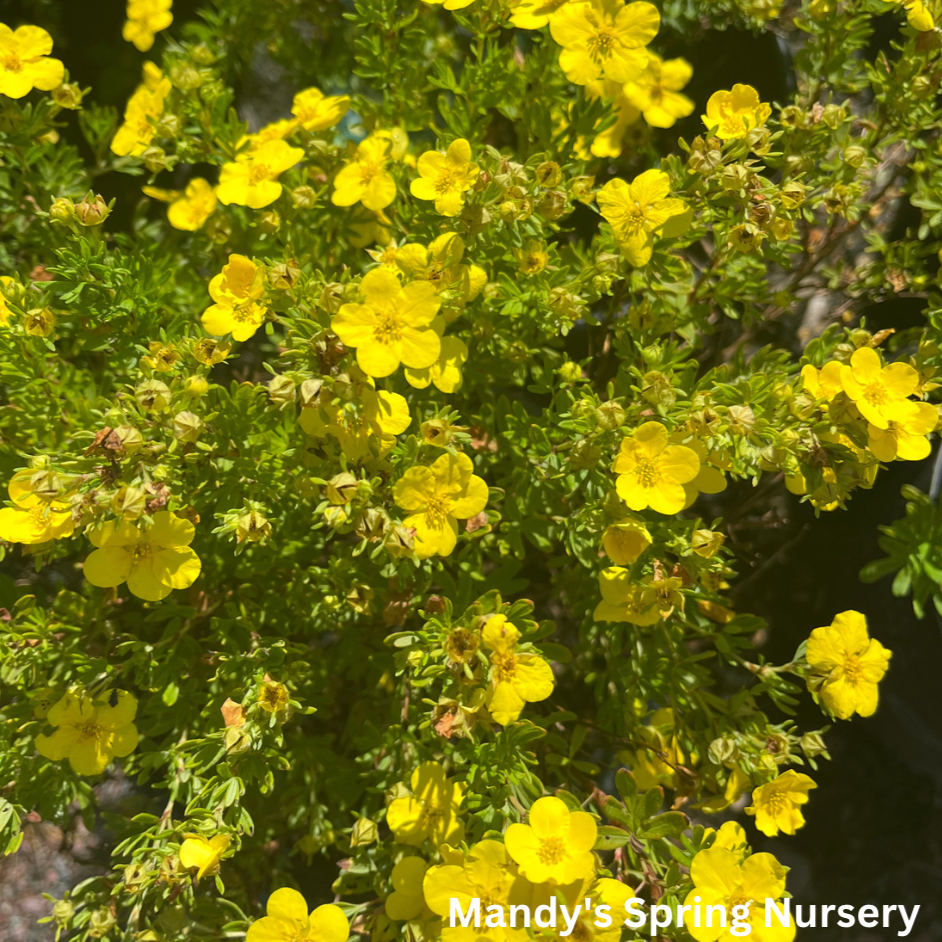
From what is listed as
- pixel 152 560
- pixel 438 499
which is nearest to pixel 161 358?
pixel 152 560

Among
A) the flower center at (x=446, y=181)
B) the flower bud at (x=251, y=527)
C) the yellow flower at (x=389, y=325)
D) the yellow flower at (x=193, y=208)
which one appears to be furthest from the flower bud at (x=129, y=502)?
the yellow flower at (x=193, y=208)

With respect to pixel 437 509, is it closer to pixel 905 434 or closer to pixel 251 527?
pixel 251 527

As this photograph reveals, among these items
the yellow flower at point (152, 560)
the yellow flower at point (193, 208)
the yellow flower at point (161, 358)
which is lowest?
the yellow flower at point (152, 560)

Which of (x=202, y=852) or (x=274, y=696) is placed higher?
(x=274, y=696)

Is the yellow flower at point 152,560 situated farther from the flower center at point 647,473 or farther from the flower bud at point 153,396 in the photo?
the flower center at point 647,473

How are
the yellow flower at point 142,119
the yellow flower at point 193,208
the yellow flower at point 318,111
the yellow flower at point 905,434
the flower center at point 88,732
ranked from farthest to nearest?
the yellow flower at point 193,208 < the yellow flower at point 142,119 < the yellow flower at point 318,111 < the flower center at point 88,732 < the yellow flower at point 905,434

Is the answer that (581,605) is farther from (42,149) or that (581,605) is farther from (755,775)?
(42,149)
